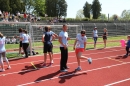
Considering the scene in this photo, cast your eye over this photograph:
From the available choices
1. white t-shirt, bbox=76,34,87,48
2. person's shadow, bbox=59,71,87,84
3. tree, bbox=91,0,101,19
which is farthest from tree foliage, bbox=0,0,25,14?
person's shadow, bbox=59,71,87,84

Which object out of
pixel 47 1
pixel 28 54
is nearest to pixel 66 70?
pixel 28 54

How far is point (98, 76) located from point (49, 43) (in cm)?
300

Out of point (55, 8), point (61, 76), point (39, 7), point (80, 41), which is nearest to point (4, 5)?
point (39, 7)

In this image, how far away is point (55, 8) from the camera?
88.6 meters

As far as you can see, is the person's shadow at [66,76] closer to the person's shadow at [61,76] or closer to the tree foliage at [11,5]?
the person's shadow at [61,76]

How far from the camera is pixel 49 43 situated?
881 centimetres

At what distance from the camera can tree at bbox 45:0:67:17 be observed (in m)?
86.6

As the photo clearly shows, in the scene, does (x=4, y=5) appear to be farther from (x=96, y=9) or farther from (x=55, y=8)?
(x=96, y=9)

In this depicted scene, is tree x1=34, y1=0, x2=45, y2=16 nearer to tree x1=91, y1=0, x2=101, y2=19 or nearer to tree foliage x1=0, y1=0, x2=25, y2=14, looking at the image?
tree foliage x1=0, y1=0, x2=25, y2=14

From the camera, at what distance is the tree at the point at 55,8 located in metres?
86.6

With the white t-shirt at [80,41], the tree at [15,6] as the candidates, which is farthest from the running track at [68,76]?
the tree at [15,6]

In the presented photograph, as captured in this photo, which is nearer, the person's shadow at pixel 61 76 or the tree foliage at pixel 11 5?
the person's shadow at pixel 61 76

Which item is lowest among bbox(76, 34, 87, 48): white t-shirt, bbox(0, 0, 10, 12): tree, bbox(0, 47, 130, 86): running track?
bbox(0, 47, 130, 86): running track

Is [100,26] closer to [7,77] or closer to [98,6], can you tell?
[7,77]
